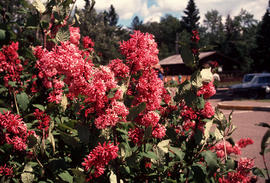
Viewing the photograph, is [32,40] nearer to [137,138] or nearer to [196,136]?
[137,138]

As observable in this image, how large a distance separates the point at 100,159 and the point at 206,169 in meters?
0.94

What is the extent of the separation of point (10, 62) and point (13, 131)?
1.68ft

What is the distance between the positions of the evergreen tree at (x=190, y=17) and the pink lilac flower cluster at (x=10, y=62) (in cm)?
8196

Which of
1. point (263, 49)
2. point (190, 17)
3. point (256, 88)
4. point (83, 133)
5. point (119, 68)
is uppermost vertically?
point (190, 17)

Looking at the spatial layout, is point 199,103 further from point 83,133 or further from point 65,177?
point 65,177

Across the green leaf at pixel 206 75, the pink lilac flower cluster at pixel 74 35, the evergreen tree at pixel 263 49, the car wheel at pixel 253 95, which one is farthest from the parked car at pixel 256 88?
the evergreen tree at pixel 263 49

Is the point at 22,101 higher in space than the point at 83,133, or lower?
higher

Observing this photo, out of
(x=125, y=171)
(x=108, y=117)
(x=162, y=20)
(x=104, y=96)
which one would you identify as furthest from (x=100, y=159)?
(x=162, y=20)

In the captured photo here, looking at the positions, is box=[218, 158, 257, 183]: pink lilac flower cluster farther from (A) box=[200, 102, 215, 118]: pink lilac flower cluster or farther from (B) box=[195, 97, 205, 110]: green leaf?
(B) box=[195, 97, 205, 110]: green leaf

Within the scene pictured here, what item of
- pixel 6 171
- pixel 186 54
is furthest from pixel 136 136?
pixel 6 171

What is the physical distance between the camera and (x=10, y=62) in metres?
1.73

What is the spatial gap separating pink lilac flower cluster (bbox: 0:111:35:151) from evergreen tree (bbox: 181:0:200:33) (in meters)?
82.2

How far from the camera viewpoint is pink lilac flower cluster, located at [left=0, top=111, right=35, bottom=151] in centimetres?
155

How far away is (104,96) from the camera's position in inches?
51.8
